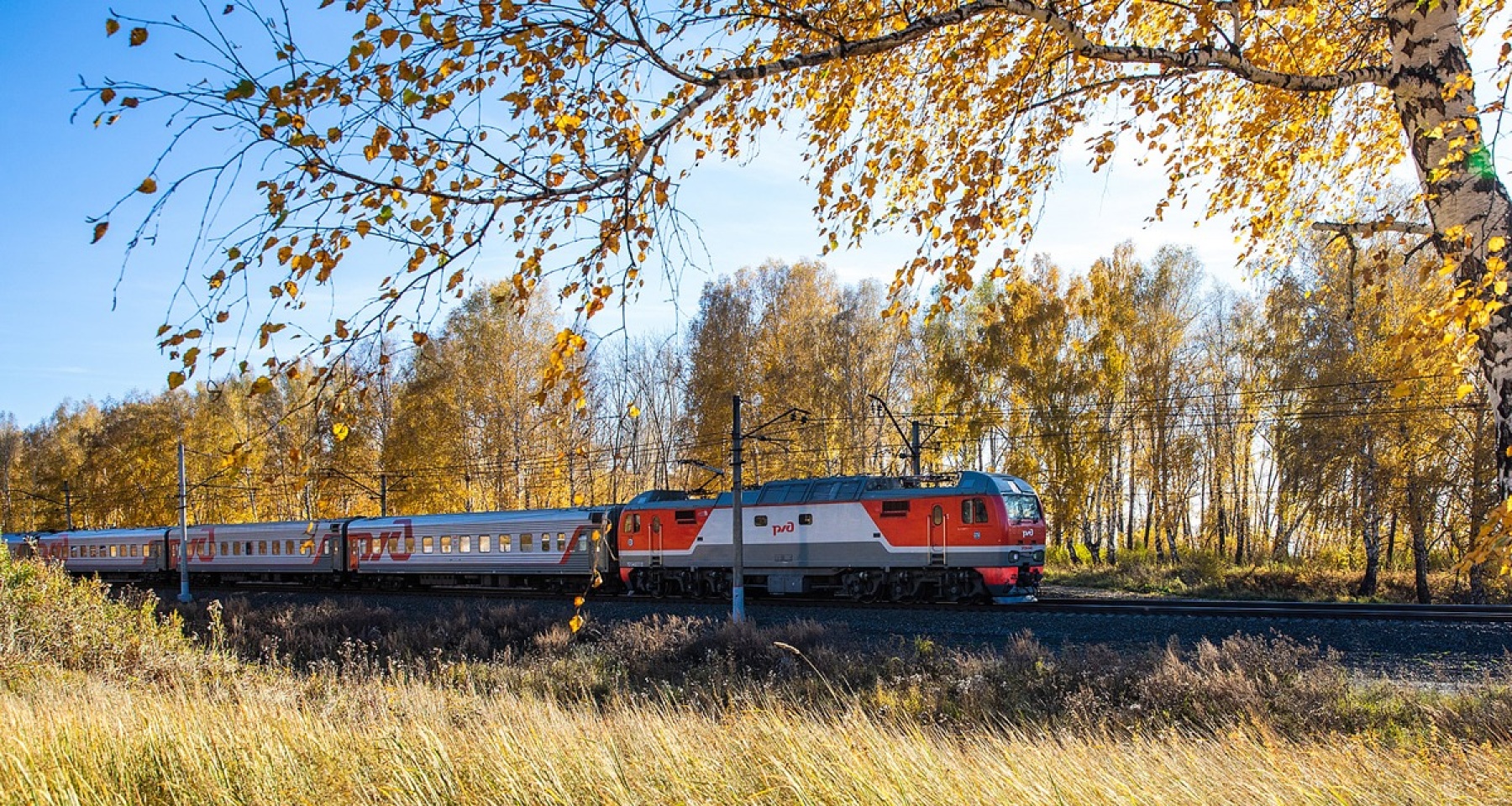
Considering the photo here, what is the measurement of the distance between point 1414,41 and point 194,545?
129ft

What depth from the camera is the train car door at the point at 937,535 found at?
19.7 metres

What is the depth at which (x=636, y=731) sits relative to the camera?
5633 millimetres

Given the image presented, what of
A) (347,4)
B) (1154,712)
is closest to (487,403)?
(1154,712)

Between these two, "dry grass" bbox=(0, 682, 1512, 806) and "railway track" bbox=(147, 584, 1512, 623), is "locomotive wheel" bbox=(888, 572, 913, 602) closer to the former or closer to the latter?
"railway track" bbox=(147, 584, 1512, 623)

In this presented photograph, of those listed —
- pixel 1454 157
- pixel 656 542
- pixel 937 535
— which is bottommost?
pixel 656 542

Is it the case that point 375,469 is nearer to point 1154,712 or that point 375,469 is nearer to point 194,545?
point 194,545

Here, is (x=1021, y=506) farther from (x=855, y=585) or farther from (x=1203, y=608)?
(x=1203, y=608)

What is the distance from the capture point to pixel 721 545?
74.5ft

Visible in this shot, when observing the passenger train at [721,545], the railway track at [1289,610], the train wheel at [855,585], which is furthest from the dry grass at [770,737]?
the train wheel at [855,585]

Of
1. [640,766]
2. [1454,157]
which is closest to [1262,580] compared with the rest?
[1454,157]

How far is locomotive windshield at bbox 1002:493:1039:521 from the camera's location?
63.5 feet

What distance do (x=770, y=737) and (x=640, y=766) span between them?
2.76 ft

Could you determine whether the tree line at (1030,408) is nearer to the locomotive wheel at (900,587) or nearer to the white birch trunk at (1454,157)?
the locomotive wheel at (900,587)

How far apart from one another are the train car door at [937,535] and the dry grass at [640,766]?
44.0 ft
